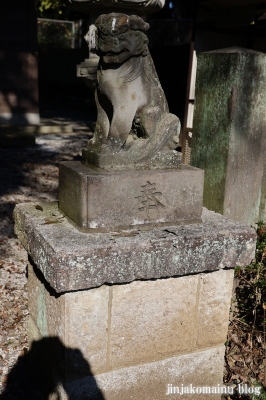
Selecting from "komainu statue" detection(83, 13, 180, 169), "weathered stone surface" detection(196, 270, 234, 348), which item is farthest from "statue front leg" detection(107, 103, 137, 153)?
"weathered stone surface" detection(196, 270, 234, 348)

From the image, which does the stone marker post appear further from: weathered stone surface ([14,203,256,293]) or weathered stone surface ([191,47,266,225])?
weathered stone surface ([191,47,266,225])

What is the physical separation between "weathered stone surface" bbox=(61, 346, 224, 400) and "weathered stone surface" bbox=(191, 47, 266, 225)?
108 centimetres

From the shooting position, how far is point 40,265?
2.27m

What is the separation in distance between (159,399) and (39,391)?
772 mm

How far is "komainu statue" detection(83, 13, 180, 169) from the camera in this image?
228cm

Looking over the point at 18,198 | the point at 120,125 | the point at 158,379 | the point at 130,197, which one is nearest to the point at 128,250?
the point at 130,197

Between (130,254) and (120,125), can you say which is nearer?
(130,254)

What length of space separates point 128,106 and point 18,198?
12.0ft

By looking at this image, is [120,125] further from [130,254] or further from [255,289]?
[255,289]

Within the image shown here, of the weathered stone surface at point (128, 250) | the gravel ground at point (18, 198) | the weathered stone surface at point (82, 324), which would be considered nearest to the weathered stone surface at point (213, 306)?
the weathered stone surface at point (128, 250)

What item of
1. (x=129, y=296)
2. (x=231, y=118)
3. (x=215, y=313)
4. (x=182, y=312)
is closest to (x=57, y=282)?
(x=129, y=296)

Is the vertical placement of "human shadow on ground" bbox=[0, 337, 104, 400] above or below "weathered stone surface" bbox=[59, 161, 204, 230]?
below

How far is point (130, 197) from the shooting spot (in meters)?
2.33

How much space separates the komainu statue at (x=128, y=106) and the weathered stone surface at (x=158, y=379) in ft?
3.64
